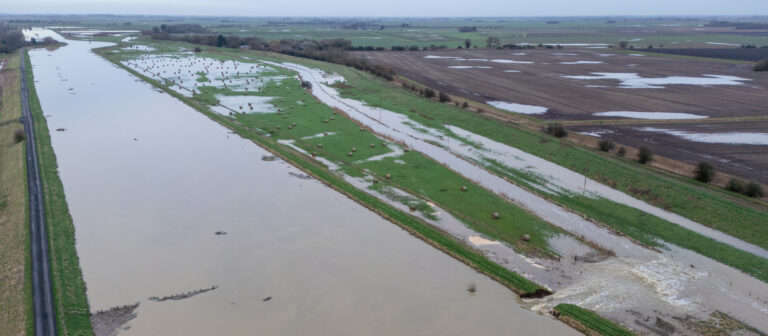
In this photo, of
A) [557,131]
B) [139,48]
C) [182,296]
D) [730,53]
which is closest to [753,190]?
[557,131]

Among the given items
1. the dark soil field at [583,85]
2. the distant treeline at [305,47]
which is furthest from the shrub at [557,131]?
the distant treeline at [305,47]

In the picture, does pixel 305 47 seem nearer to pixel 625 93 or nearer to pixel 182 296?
pixel 625 93

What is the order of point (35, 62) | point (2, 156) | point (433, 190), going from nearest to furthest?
point (433, 190) < point (2, 156) < point (35, 62)

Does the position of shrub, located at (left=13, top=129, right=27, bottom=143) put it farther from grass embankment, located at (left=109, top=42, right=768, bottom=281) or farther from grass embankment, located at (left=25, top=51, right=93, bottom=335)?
grass embankment, located at (left=109, top=42, right=768, bottom=281)

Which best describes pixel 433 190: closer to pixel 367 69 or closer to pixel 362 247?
pixel 362 247

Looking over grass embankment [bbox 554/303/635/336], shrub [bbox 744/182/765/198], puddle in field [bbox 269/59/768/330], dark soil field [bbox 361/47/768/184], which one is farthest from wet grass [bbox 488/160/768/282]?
dark soil field [bbox 361/47/768/184]

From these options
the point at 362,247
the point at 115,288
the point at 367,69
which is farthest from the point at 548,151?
the point at 367,69

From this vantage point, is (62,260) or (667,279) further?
(62,260)
